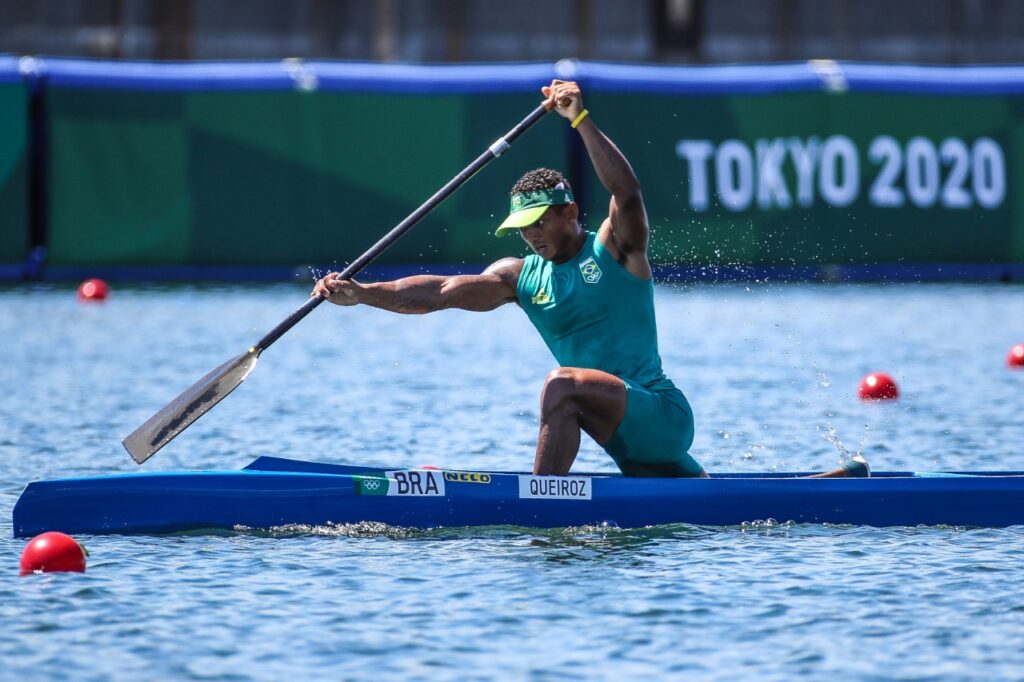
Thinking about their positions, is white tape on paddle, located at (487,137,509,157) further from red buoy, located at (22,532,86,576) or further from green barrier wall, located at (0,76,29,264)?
green barrier wall, located at (0,76,29,264)

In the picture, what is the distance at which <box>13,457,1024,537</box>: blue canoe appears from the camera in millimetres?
8219

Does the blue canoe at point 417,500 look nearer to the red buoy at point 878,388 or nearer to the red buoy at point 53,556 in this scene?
the red buoy at point 53,556

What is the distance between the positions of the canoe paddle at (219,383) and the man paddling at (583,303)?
2.09ft

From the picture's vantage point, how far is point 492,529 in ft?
27.2

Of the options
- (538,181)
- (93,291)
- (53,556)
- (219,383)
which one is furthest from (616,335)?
(93,291)

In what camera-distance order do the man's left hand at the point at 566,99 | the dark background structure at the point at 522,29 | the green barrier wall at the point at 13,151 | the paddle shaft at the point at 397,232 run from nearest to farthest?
the man's left hand at the point at 566,99
the paddle shaft at the point at 397,232
the green barrier wall at the point at 13,151
the dark background structure at the point at 522,29

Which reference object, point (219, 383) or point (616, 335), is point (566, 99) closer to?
point (616, 335)

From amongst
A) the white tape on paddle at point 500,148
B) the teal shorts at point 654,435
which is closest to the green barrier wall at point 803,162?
the white tape on paddle at point 500,148

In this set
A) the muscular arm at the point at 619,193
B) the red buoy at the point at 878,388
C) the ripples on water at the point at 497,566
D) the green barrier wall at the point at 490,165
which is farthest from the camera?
the green barrier wall at the point at 490,165

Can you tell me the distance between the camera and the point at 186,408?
919cm

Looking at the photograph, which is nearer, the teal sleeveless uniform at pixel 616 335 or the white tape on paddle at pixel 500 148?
the teal sleeveless uniform at pixel 616 335

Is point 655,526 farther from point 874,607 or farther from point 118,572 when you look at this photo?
point 118,572

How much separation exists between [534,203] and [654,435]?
120 cm

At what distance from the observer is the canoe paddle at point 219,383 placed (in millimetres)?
8977
